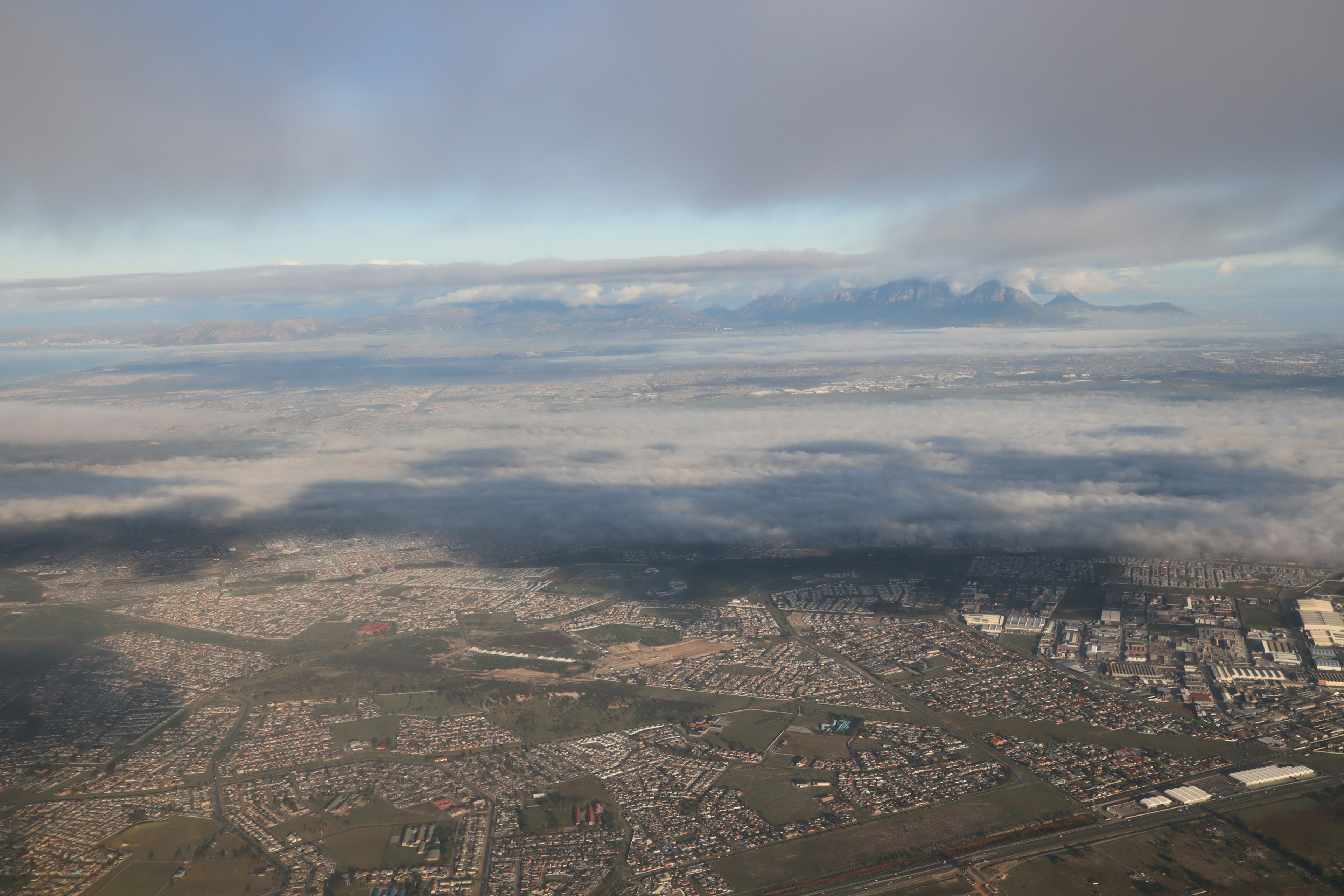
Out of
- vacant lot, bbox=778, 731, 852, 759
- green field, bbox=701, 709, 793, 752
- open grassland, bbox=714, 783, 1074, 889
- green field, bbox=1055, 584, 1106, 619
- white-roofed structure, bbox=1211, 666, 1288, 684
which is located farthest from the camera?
green field, bbox=1055, 584, 1106, 619

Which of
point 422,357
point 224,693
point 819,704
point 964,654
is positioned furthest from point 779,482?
point 422,357

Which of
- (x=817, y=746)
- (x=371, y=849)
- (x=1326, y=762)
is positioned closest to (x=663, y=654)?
(x=817, y=746)

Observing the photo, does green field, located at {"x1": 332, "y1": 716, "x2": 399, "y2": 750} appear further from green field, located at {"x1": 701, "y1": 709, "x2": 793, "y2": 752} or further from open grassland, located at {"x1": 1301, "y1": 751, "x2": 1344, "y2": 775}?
open grassland, located at {"x1": 1301, "y1": 751, "x2": 1344, "y2": 775}

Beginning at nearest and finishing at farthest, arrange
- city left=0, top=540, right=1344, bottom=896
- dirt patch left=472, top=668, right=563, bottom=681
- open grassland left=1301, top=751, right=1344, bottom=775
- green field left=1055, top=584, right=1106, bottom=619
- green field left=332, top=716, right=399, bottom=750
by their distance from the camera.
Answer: city left=0, top=540, right=1344, bottom=896 → open grassland left=1301, top=751, right=1344, bottom=775 → green field left=332, top=716, right=399, bottom=750 → dirt patch left=472, top=668, right=563, bottom=681 → green field left=1055, top=584, right=1106, bottom=619

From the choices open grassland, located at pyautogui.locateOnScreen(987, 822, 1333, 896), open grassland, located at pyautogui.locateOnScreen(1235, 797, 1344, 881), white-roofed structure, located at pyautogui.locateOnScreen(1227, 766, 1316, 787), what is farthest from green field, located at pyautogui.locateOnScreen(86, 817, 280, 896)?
white-roofed structure, located at pyautogui.locateOnScreen(1227, 766, 1316, 787)

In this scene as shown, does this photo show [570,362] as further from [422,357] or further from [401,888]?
[401,888]

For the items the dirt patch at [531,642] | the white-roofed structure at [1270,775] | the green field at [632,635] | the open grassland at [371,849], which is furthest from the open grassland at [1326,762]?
the dirt patch at [531,642]

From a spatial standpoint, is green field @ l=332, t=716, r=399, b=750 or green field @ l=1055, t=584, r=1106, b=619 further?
green field @ l=1055, t=584, r=1106, b=619
